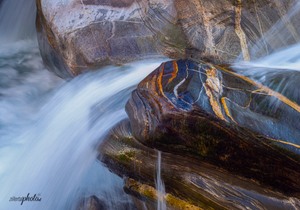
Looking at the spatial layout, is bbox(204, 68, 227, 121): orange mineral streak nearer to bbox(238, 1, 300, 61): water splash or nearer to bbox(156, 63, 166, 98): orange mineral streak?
bbox(156, 63, 166, 98): orange mineral streak

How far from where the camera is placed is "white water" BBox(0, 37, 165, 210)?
3816 millimetres

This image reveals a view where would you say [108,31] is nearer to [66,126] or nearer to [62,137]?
[66,126]

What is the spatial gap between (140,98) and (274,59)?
2.83 metres

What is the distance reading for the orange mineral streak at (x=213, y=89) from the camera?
2773mm

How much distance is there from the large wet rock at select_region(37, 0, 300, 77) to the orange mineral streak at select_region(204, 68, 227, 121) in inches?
87.3

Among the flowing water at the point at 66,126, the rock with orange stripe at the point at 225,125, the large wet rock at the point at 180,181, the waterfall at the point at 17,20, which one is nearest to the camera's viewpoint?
the rock with orange stripe at the point at 225,125

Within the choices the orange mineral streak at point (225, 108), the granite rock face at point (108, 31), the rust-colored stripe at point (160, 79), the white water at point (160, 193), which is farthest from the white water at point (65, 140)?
the orange mineral streak at point (225, 108)

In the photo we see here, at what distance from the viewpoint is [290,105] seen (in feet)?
9.51

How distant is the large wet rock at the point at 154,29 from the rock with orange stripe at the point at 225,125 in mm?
2259

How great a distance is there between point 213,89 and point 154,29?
2.63m

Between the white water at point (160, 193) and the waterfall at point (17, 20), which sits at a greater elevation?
the waterfall at point (17, 20)

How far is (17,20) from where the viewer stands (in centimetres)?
780

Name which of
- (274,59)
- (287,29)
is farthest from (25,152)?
(287,29)

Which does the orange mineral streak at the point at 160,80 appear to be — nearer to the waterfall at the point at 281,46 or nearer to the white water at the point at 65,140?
the white water at the point at 65,140
